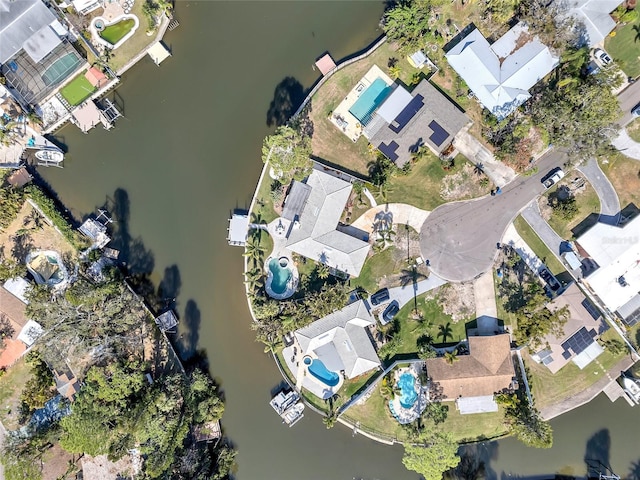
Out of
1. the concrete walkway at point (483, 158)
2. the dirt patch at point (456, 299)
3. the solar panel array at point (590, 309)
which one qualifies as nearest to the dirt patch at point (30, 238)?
the dirt patch at point (456, 299)

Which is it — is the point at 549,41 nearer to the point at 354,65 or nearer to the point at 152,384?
the point at 354,65

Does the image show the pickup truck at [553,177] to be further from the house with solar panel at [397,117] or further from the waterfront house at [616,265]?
the house with solar panel at [397,117]

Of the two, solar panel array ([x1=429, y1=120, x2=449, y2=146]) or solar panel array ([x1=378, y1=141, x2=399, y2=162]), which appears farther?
solar panel array ([x1=378, y1=141, x2=399, y2=162])

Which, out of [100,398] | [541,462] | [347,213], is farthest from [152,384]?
[541,462]

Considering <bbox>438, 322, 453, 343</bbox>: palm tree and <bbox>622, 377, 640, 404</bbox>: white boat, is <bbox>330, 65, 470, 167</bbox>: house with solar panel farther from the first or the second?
<bbox>622, 377, 640, 404</bbox>: white boat

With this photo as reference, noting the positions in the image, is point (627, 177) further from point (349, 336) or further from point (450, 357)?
point (349, 336)

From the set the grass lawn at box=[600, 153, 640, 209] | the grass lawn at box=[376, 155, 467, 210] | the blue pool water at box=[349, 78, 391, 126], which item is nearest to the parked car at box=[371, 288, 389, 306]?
the grass lawn at box=[376, 155, 467, 210]

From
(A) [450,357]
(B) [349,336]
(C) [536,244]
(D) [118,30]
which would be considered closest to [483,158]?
(C) [536,244]
